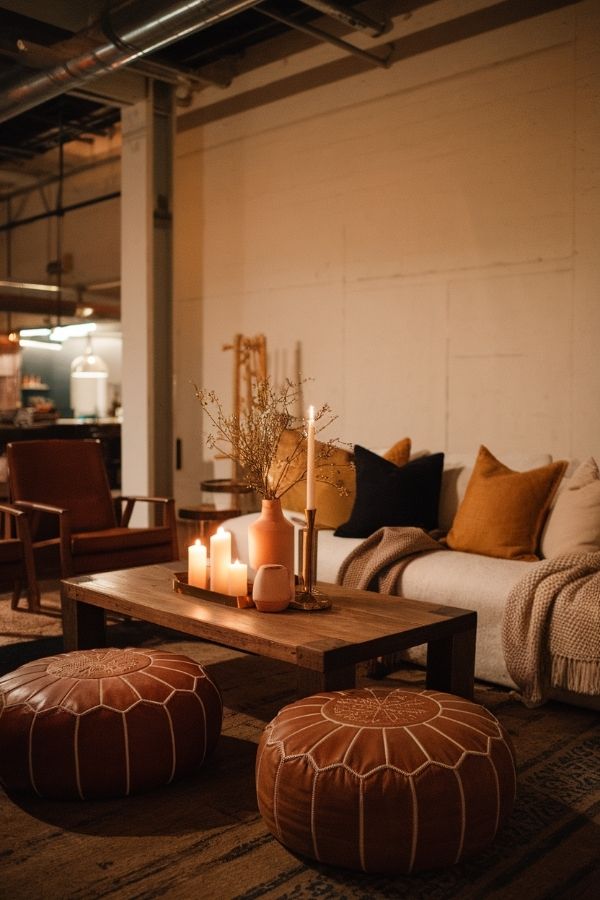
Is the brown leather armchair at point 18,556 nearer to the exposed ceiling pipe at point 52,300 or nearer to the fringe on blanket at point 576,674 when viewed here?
the fringe on blanket at point 576,674

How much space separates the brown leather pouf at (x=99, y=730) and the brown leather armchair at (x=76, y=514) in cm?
185

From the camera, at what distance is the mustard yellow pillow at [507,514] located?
13.1ft

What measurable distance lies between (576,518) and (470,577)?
58 centimetres

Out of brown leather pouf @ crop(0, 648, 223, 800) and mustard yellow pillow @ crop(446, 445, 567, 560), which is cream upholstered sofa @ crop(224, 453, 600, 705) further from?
brown leather pouf @ crop(0, 648, 223, 800)

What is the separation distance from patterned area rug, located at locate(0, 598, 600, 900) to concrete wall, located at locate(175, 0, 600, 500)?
10.1 feet

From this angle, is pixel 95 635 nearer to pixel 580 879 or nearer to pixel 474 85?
pixel 580 879

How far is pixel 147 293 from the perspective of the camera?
7191mm

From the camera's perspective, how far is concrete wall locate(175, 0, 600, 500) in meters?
5.31

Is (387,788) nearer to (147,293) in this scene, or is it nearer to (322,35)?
(322,35)

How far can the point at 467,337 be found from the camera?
582 cm

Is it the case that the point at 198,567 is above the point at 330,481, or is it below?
below

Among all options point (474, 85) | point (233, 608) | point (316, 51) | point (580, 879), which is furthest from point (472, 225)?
point (580, 879)

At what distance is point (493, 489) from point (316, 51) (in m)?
4.06

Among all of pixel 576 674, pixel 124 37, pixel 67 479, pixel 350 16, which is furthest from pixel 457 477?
pixel 124 37
